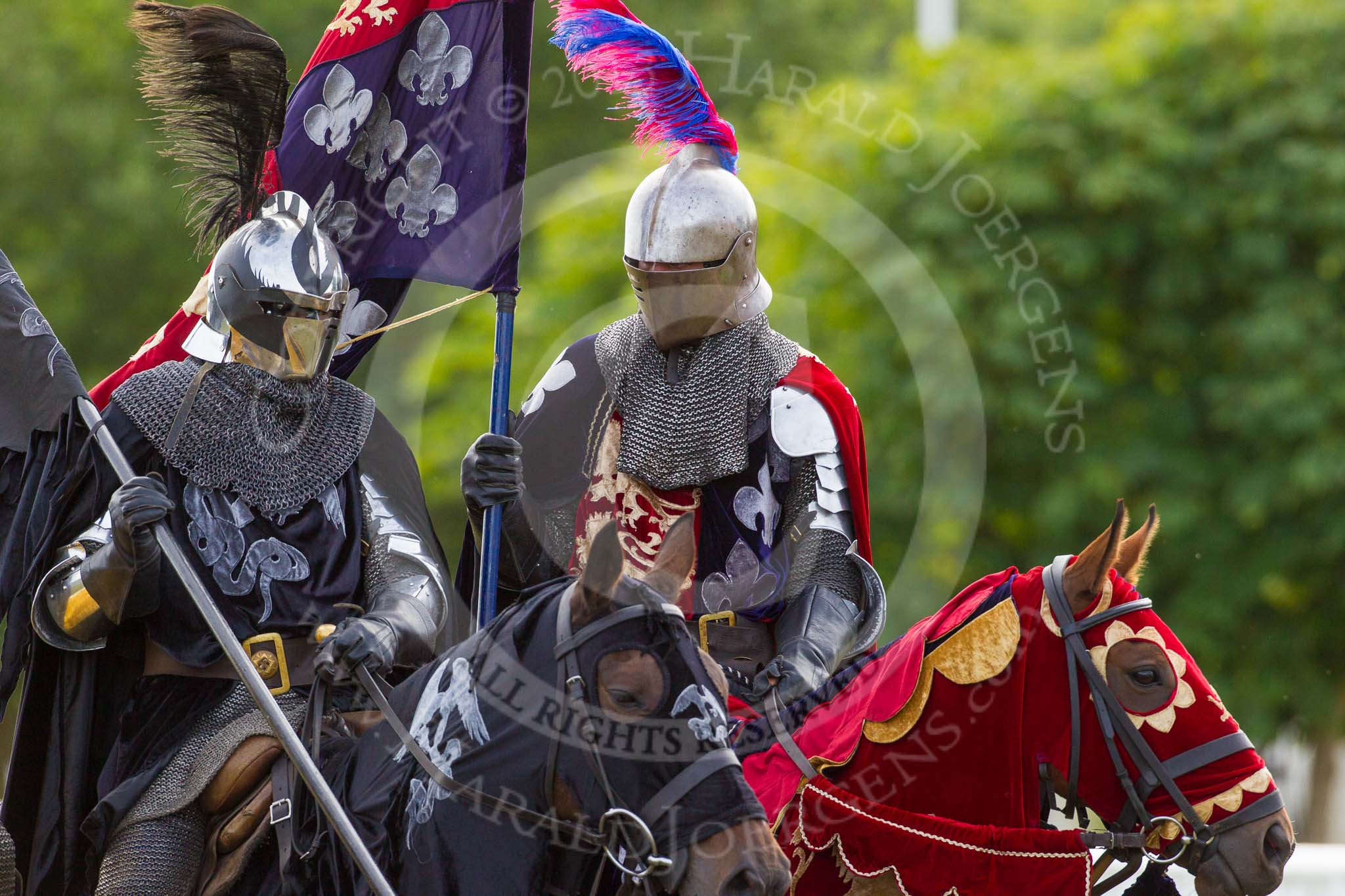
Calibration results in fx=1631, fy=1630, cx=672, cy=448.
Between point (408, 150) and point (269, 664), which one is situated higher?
point (408, 150)

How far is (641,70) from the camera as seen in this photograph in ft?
17.7

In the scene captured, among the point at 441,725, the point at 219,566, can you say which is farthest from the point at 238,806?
the point at 441,725

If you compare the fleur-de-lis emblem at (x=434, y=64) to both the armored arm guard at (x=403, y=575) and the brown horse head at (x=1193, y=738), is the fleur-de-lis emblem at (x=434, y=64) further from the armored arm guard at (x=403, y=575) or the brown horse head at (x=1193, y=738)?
the brown horse head at (x=1193, y=738)

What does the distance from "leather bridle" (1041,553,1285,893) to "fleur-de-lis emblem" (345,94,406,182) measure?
9.46 feet

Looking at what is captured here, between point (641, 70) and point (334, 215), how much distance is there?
1204mm

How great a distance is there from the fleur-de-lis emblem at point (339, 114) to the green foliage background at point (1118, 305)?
7.21 ft

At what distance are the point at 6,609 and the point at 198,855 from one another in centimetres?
103

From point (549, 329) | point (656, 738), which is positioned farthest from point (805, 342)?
point (656, 738)

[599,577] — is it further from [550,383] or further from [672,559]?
[550,383]

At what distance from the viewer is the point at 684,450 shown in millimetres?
5355

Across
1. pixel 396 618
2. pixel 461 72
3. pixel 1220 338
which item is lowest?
pixel 1220 338

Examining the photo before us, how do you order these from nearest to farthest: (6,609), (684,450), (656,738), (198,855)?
(656,738), (198,855), (6,609), (684,450)

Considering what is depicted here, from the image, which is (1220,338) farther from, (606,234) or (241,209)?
(241,209)

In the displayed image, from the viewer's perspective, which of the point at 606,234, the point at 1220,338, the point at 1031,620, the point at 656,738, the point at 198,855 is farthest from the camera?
the point at 606,234
